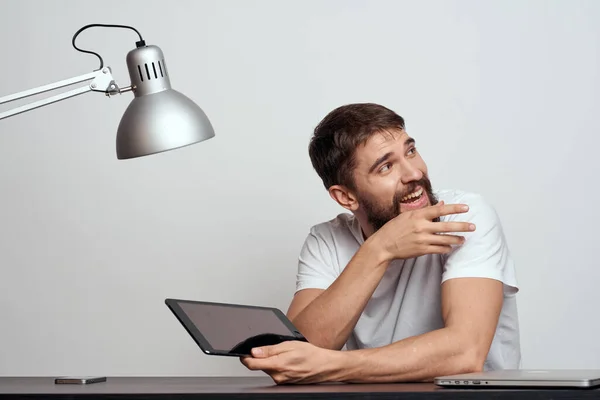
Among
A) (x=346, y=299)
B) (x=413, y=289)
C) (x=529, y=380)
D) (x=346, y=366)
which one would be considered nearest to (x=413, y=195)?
Answer: (x=413, y=289)

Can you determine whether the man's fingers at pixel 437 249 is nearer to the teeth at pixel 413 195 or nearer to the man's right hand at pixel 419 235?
the man's right hand at pixel 419 235

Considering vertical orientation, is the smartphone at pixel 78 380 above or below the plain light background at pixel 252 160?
below

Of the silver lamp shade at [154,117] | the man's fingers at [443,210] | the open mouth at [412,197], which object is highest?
the silver lamp shade at [154,117]

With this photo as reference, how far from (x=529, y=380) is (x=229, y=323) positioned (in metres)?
0.53

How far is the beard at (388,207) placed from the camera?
7.02 feet

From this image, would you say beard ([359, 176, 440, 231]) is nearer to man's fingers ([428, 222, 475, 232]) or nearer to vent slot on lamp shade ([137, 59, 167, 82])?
man's fingers ([428, 222, 475, 232])

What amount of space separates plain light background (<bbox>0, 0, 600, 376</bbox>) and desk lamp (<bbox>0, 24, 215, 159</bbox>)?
4.56ft

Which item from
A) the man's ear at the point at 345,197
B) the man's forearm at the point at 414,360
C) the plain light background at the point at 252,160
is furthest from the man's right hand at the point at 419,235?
the plain light background at the point at 252,160

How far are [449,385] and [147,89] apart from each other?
0.83 m

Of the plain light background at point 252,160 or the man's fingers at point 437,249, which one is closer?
the man's fingers at point 437,249

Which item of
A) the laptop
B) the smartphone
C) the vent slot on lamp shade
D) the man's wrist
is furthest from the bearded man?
the vent slot on lamp shade

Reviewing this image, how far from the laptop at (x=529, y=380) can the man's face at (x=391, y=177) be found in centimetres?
81

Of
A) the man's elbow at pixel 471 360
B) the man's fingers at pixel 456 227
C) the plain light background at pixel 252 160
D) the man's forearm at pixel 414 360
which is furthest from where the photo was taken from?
the plain light background at pixel 252 160

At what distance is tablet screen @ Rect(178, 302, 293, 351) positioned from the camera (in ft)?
4.84
